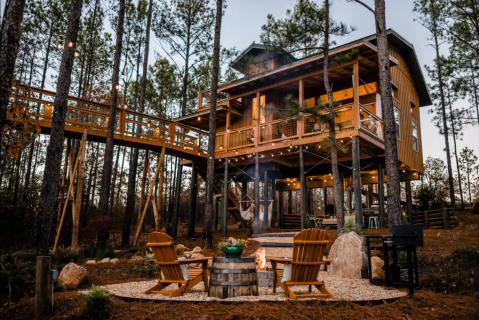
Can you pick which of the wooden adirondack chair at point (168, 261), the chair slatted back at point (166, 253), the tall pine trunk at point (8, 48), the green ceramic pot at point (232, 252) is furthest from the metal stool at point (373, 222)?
the tall pine trunk at point (8, 48)

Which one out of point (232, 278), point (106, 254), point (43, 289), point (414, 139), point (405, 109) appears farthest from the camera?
point (414, 139)

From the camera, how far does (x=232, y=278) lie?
4.97 m

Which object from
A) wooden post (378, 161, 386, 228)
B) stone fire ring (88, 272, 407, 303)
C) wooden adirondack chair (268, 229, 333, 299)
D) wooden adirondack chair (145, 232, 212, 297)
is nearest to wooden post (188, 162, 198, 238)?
wooden post (378, 161, 386, 228)

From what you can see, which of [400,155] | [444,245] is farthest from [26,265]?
[400,155]

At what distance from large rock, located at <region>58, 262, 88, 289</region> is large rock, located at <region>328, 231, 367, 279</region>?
4978 mm

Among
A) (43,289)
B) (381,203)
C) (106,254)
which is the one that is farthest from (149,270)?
(381,203)

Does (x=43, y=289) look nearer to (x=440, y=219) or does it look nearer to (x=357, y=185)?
(x=357, y=185)

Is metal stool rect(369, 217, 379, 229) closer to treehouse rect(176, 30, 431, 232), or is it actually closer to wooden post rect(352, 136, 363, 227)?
treehouse rect(176, 30, 431, 232)

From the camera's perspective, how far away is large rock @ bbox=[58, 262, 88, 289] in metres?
6.04

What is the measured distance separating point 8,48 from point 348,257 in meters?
6.76

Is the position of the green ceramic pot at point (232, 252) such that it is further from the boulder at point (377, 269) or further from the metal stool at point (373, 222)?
the metal stool at point (373, 222)

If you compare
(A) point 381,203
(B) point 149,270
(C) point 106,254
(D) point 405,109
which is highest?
(D) point 405,109

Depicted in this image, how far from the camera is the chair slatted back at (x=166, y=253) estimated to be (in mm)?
5172

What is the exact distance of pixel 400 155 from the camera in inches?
589
